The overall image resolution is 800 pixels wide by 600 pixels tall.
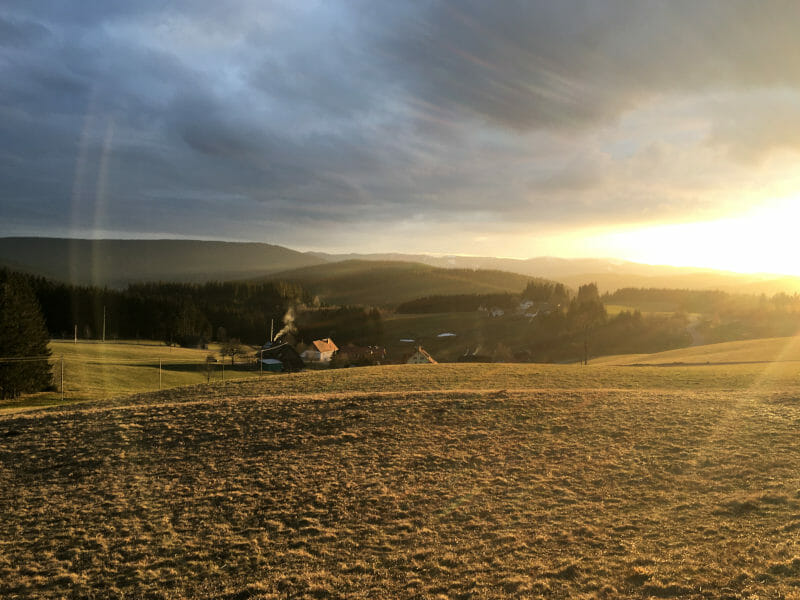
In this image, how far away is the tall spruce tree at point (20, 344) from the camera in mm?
45531

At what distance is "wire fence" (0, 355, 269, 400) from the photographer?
46.0 metres

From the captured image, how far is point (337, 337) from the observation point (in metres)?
122

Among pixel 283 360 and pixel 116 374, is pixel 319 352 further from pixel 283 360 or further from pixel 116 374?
pixel 116 374

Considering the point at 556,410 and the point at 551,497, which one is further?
the point at 556,410

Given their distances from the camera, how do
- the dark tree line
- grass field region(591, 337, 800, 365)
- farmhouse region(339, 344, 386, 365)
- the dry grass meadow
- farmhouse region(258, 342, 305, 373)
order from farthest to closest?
the dark tree line → farmhouse region(339, 344, 386, 365) → farmhouse region(258, 342, 305, 373) → grass field region(591, 337, 800, 365) → the dry grass meadow

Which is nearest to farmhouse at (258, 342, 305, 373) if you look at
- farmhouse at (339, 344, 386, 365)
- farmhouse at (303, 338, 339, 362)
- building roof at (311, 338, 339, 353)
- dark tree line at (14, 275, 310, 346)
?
farmhouse at (303, 338, 339, 362)

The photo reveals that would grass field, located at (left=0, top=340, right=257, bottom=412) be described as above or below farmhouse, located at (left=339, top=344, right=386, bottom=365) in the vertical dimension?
above

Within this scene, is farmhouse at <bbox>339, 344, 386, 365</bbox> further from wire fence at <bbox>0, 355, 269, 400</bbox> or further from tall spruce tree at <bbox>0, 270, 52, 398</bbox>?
tall spruce tree at <bbox>0, 270, 52, 398</bbox>

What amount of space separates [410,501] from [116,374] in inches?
2141

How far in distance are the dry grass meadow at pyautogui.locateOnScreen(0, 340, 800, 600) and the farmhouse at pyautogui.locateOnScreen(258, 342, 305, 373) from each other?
184 feet

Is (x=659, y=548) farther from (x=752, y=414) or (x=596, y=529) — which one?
(x=752, y=414)

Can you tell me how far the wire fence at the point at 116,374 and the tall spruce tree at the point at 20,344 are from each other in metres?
0.56

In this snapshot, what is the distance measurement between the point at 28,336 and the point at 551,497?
190 ft

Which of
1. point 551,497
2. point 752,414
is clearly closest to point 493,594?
point 551,497
